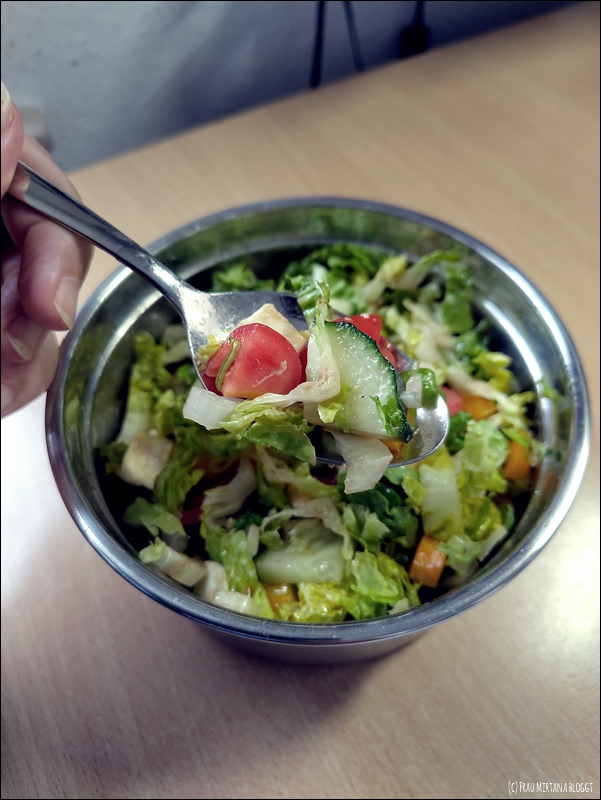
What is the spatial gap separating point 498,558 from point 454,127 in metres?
1.42

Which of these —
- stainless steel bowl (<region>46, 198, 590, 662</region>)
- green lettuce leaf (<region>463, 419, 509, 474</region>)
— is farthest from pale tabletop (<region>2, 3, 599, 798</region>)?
green lettuce leaf (<region>463, 419, 509, 474</region>)

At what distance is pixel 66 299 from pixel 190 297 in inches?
7.4

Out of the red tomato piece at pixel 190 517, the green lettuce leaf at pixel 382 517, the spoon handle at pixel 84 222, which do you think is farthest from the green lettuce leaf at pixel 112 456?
the green lettuce leaf at pixel 382 517

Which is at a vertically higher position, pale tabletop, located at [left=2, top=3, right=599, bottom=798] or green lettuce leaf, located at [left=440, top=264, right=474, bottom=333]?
green lettuce leaf, located at [left=440, top=264, right=474, bottom=333]

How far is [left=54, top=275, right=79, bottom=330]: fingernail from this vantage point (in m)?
0.87

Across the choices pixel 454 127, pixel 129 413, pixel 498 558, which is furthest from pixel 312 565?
pixel 454 127

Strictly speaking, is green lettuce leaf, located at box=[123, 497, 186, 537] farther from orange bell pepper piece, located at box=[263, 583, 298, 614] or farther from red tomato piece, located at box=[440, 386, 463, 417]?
Result: red tomato piece, located at box=[440, 386, 463, 417]

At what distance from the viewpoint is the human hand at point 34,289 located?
862 mm

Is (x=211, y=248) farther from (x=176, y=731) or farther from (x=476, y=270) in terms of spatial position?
(x=176, y=731)

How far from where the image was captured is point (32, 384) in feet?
2.90

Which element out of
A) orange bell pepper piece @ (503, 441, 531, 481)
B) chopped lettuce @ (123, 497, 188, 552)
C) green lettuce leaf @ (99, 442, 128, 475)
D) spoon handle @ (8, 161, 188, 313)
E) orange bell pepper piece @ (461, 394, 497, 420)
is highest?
spoon handle @ (8, 161, 188, 313)

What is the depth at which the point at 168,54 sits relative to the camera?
2.02 metres

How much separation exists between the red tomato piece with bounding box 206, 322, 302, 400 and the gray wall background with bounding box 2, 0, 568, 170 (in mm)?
1407

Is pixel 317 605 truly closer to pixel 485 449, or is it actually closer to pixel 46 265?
pixel 485 449
